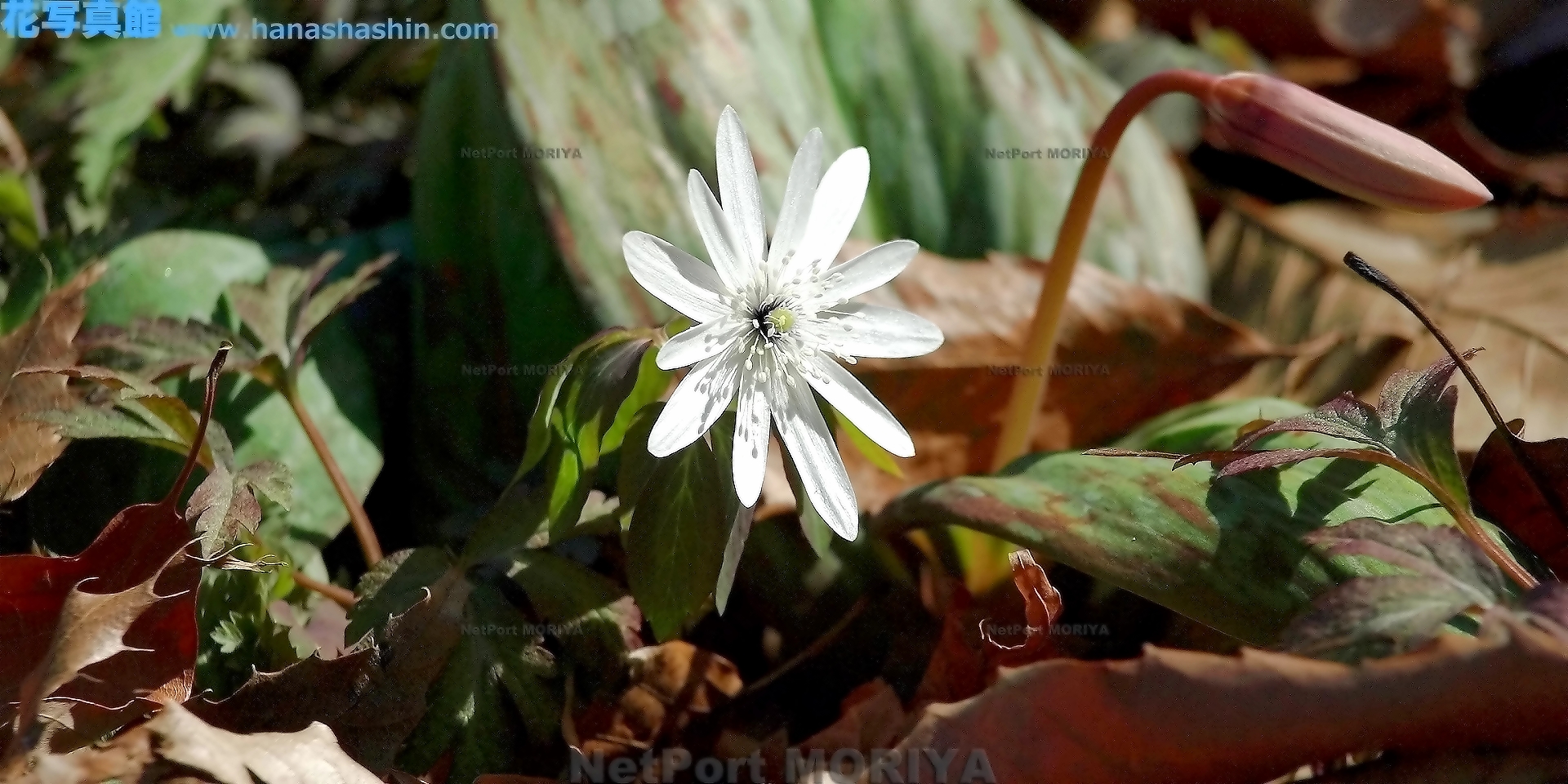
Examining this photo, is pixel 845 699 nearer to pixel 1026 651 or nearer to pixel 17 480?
pixel 1026 651

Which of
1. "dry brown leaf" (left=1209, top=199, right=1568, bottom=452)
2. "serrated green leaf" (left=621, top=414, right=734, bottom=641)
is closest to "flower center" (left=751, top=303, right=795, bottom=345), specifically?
"serrated green leaf" (left=621, top=414, right=734, bottom=641)

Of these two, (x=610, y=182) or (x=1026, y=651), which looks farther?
(x=610, y=182)

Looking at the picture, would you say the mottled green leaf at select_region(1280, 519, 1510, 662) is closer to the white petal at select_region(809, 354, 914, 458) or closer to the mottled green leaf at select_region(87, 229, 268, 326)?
the white petal at select_region(809, 354, 914, 458)

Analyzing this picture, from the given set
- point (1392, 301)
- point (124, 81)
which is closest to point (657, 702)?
point (124, 81)

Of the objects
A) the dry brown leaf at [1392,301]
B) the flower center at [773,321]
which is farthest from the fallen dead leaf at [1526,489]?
the flower center at [773,321]

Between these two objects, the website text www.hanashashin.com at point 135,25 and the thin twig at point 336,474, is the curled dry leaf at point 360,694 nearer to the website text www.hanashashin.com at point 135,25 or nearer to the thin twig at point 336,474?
the thin twig at point 336,474

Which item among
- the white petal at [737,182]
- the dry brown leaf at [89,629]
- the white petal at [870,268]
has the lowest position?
the dry brown leaf at [89,629]

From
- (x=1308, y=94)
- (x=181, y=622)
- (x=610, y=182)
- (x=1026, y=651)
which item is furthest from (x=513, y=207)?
(x=1308, y=94)
